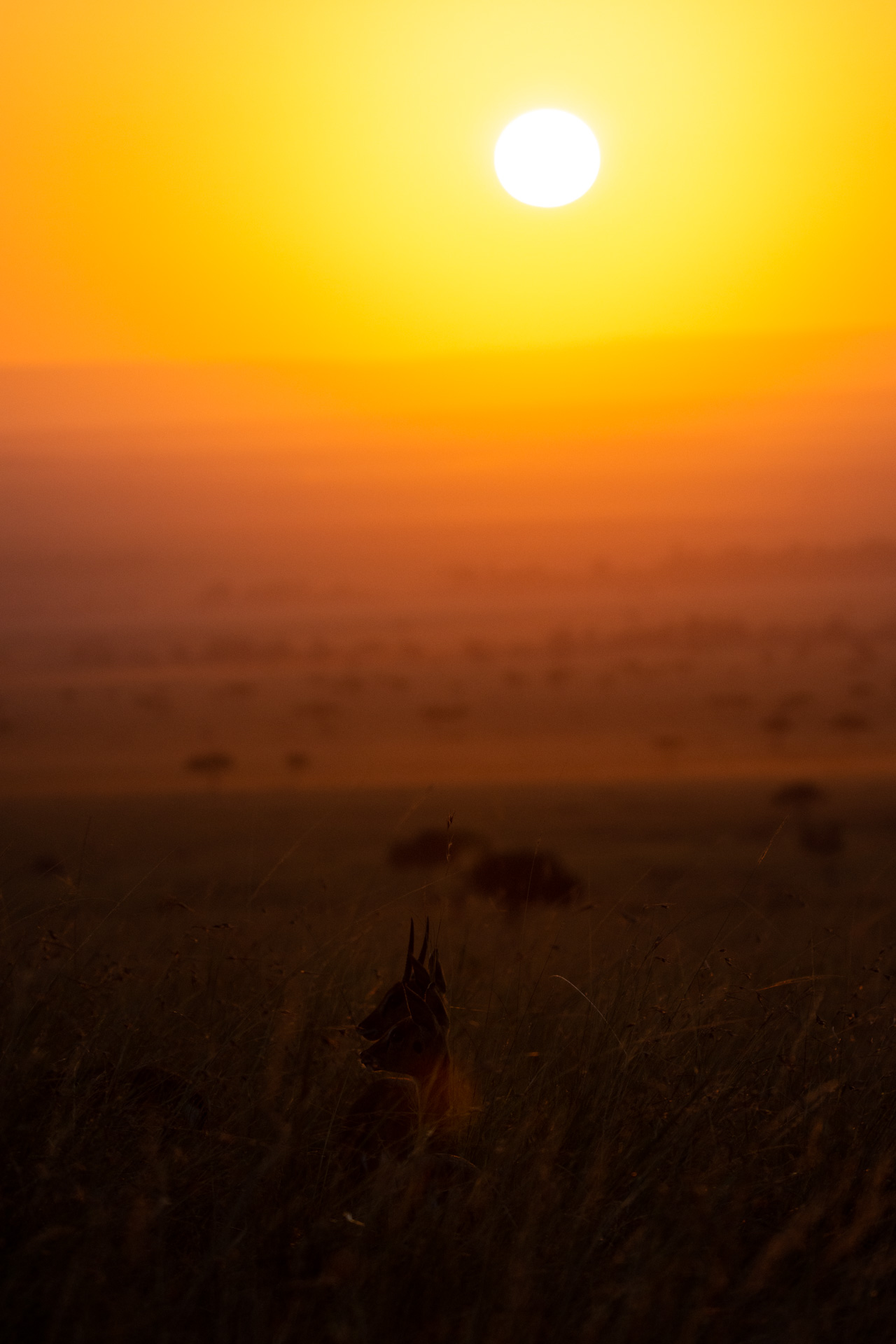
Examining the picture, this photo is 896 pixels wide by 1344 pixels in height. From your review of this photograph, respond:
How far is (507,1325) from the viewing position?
2752mm

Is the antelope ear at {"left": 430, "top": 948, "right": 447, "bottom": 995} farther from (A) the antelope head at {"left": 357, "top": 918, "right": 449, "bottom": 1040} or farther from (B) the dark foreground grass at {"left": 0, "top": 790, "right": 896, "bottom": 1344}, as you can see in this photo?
(B) the dark foreground grass at {"left": 0, "top": 790, "right": 896, "bottom": 1344}

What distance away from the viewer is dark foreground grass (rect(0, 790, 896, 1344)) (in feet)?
9.39

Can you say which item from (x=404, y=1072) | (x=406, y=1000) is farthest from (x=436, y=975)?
(x=404, y=1072)

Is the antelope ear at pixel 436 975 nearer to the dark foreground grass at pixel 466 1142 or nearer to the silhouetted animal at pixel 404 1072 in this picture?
the silhouetted animal at pixel 404 1072

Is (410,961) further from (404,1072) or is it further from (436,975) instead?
(404,1072)

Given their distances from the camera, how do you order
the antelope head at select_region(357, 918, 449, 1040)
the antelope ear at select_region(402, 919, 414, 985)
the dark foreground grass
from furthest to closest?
the antelope head at select_region(357, 918, 449, 1040), the antelope ear at select_region(402, 919, 414, 985), the dark foreground grass

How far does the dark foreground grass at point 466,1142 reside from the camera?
2861 millimetres

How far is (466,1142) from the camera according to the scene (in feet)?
11.8

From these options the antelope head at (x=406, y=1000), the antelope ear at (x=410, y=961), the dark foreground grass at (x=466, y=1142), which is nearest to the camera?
the dark foreground grass at (x=466, y=1142)

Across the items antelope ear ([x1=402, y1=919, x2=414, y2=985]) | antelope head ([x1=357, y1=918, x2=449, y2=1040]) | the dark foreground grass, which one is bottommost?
the dark foreground grass

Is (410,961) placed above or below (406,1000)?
above

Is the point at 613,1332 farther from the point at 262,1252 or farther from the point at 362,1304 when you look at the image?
the point at 262,1252

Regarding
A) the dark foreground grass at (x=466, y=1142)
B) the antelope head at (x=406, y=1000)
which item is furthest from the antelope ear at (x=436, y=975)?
the dark foreground grass at (x=466, y=1142)

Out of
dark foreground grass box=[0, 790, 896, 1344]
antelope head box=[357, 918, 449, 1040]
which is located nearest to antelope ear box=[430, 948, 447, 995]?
antelope head box=[357, 918, 449, 1040]
